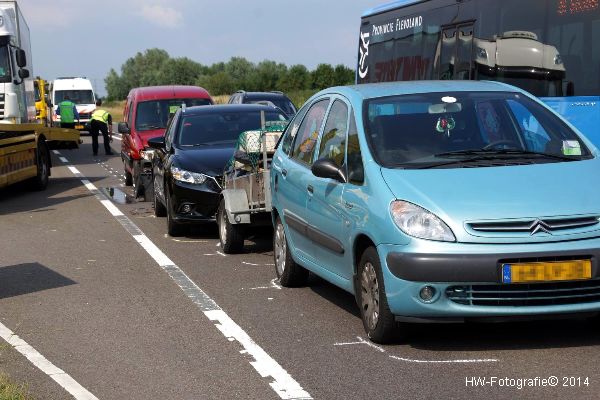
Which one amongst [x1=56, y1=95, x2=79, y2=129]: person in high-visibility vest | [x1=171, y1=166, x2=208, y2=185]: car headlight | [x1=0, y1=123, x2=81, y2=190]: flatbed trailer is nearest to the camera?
[x1=171, y1=166, x2=208, y2=185]: car headlight

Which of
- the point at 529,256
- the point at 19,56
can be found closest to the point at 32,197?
the point at 19,56

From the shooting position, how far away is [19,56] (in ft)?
83.9

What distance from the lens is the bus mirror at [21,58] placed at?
83.7ft

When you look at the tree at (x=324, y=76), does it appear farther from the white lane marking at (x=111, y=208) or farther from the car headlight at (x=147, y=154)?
the car headlight at (x=147, y=154)

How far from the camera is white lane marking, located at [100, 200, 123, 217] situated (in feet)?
54.9

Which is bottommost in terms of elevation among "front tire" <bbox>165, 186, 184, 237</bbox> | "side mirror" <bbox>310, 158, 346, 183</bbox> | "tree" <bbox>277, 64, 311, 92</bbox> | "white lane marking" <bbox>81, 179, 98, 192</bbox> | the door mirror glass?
"tree" <bbox>277, 64, 311, 92</bbox>

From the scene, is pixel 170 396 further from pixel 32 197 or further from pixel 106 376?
pixel 32 197

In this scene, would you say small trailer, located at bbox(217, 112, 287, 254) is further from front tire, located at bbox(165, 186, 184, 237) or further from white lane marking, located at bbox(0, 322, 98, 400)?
white lane marking, located at bbox(0, 322, 98, 400)

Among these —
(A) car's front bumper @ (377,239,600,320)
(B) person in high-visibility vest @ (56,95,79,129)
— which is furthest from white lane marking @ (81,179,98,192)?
(A) car's front bumper @ (377,239,600,320)

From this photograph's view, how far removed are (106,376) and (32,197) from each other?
14511 mm

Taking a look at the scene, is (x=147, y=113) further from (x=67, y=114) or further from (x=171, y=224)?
(x=67, y=114)

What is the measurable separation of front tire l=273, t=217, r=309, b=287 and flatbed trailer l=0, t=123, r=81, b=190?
1092 centimetres

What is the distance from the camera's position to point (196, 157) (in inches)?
526

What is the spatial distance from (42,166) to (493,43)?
34.6 ft
